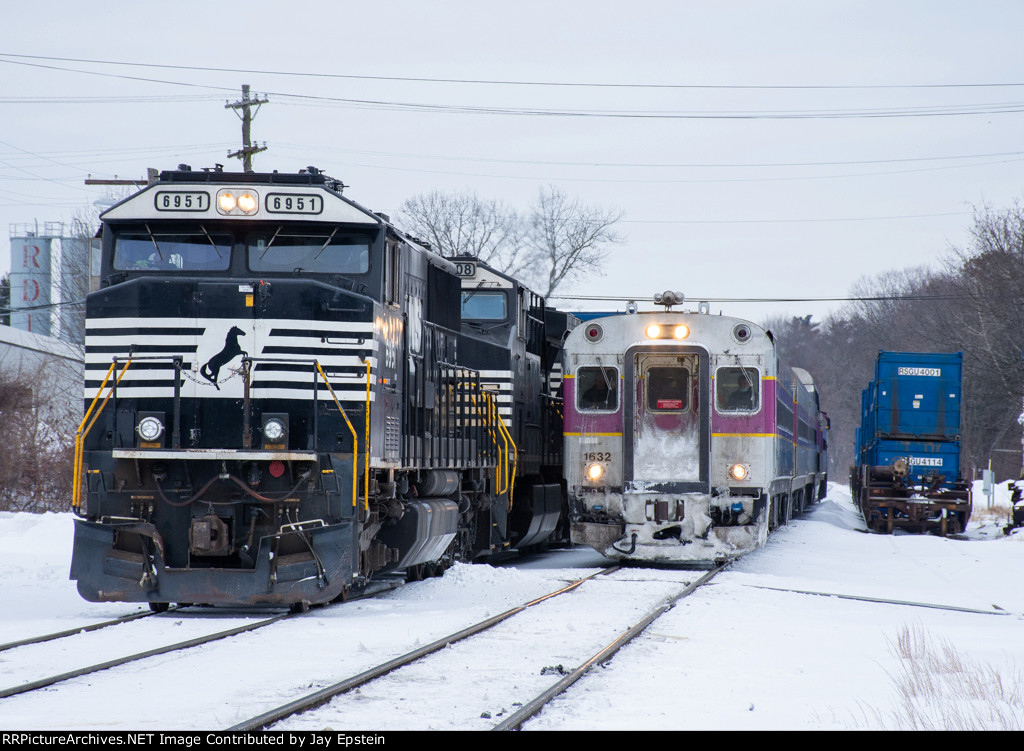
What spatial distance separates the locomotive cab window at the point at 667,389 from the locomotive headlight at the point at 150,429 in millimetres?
7745

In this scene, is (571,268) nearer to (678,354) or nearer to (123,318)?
(678,354)

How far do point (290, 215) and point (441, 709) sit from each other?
5610 millimetres

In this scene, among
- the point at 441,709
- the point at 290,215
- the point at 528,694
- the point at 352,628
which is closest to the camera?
the point at 441,709

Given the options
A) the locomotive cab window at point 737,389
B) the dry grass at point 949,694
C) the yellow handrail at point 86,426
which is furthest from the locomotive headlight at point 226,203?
the locomotive cab window at point 737,389

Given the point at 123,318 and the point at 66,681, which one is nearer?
the point at 66,681

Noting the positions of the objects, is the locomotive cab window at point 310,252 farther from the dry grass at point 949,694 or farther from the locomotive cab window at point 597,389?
the locomotive cab window at point 597,389

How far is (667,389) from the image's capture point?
1608cm

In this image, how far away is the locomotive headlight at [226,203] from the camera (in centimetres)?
1060

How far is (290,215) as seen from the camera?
35.0 feet

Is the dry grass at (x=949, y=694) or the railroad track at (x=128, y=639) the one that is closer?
the dry grass at (x=949, y=694)

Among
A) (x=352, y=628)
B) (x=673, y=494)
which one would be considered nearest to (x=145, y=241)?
(x=352, y=628)

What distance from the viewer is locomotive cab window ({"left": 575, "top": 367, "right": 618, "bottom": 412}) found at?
52.7 feet

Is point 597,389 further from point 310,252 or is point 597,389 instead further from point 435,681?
point 435,681

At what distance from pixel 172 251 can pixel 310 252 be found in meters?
1.27
